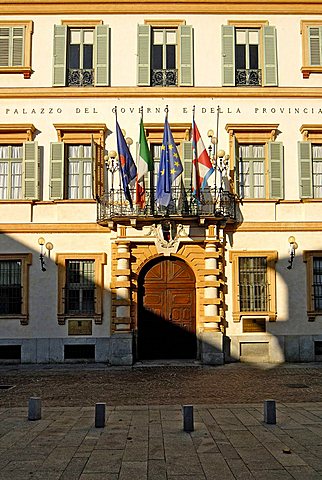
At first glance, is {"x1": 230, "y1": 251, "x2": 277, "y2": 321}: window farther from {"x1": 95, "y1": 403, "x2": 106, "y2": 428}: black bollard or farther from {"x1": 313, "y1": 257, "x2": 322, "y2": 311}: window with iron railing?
{"x1": 95, "y1": 403, "x2": 106, "y2": 428}: black bollard

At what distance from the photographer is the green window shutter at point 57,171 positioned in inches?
752

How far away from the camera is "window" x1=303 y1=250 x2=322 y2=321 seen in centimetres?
1895

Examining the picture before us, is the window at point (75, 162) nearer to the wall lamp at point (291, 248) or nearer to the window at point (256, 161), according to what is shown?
the window at point (256, 161)

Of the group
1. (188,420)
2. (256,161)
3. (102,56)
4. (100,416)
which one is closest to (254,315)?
(256,161)

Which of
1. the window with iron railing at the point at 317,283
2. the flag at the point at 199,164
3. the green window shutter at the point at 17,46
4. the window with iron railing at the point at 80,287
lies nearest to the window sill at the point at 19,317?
the window with iron railing at the point at 80,287

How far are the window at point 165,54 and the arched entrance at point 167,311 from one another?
253 inches

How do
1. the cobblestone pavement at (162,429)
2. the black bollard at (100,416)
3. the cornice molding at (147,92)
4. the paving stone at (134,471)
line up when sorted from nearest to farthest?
the paving stone at (134,471) → the cobblestone pavement at (162,429) → the black bollard at (100,416) → the cornice molding at (147,92)

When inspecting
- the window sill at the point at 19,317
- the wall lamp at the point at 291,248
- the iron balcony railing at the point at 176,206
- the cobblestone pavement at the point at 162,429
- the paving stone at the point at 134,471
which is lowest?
the paving stone at the point at 134,471

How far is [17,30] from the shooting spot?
19812 millimetres

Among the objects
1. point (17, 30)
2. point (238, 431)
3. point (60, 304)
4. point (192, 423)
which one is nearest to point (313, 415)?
point (238, 431)

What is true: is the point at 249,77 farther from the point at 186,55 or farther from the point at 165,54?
the point at 165,54

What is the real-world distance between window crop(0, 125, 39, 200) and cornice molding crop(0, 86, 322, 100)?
51.0 inches

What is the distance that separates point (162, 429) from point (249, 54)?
14.8m

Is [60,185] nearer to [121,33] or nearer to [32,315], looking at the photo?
[32,315]
